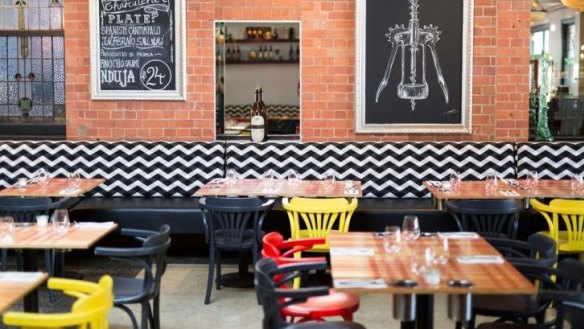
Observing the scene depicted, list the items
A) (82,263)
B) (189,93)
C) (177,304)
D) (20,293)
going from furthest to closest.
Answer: (189,93) → (82,263) → (177,304) → (20,293)

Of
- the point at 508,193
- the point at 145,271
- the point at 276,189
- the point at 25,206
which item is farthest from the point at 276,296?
the point at 508,193

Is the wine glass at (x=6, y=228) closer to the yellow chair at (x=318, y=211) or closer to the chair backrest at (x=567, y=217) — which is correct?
the yellow chair at (x=318, y=211)

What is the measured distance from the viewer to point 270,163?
9836mm

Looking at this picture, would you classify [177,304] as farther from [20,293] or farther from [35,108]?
[35,108]

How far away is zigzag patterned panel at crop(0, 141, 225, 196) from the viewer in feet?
32.4

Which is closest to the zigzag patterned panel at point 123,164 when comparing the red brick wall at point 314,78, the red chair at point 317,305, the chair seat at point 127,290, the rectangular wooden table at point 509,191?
the red brick wall at point 314,78

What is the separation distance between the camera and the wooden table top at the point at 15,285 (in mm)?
4349

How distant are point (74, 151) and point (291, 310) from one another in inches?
203

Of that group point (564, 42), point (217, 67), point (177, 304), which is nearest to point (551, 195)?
point (177, 304)

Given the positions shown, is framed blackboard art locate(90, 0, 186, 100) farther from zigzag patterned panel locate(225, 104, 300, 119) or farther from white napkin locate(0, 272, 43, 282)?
white napkin locate(0, 272, 43, 282)

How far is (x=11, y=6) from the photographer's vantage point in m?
12.0

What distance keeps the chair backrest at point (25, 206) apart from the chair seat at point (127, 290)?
59.2 inches

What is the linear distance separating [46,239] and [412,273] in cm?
247

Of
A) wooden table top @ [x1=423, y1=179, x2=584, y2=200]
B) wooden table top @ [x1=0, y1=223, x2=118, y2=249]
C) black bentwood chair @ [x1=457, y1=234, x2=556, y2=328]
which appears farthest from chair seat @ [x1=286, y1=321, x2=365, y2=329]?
wooden table top @ [x1=423, y1=179, x2=584, y2=200]
